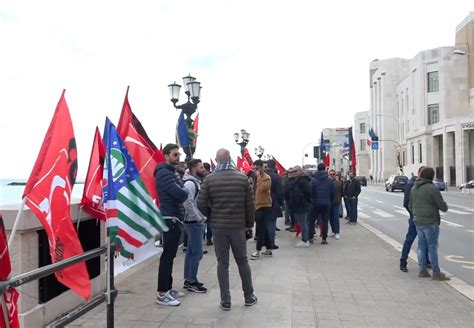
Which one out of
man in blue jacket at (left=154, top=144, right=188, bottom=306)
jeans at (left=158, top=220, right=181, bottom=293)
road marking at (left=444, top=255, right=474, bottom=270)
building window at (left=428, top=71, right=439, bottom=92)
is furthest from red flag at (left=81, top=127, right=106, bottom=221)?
building window at (left=428, top=71, right=439, bottom=92)

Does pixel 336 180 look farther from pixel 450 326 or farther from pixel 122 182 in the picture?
pixel 122 182

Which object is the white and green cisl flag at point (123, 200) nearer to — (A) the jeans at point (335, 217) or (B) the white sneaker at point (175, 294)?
(B) the white sneaker at point (175, 294)

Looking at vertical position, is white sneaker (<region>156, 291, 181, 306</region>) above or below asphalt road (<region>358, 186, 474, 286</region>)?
above

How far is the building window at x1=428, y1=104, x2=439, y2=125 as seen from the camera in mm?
68688

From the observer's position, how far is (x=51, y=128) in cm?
362

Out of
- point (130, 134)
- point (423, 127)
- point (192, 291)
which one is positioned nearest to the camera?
point (130, 134)

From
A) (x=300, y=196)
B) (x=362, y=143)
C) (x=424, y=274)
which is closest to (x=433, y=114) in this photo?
(x=362, y=143)

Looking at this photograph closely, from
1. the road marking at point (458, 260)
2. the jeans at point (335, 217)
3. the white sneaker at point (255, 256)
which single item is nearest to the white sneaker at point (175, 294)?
the white sneaker at point (255, 256)

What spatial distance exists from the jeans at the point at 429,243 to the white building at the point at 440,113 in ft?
162

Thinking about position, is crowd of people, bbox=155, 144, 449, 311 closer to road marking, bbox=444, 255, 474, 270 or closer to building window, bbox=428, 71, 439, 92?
road marking, bbox=444, 255, 474, 270

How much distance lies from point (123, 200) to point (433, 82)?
2892 inches

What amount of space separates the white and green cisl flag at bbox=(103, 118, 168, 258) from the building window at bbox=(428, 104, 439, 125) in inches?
2804

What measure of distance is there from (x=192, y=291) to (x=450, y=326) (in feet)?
10.6

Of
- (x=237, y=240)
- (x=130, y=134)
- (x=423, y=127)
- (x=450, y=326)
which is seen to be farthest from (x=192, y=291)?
(x=423, y=127)
